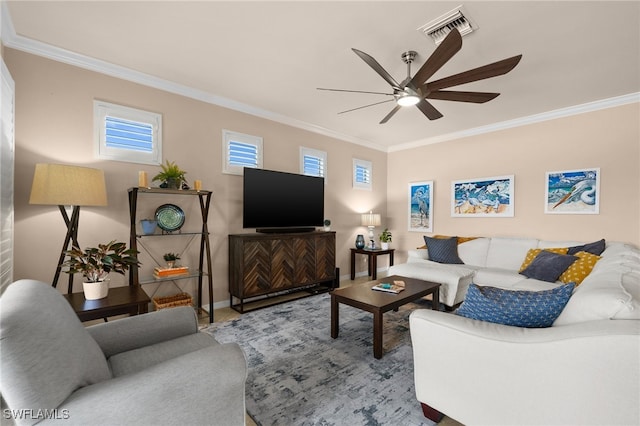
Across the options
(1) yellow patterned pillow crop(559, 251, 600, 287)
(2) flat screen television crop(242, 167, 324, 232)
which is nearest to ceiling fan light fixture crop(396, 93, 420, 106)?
(2) flat screen television crop(242, 167, 324, 232)

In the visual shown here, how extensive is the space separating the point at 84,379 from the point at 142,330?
0.64 metres

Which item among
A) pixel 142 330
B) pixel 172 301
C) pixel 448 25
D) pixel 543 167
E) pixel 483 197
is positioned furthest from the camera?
pixel 483 197

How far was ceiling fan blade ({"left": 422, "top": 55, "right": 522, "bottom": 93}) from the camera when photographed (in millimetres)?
2012

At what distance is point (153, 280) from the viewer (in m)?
3.02

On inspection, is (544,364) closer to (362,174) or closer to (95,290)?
(95,290)

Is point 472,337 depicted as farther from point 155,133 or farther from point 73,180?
point 155,133

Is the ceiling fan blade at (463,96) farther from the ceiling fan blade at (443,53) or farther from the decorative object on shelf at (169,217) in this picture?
the decorative object on shelf at (169,217)

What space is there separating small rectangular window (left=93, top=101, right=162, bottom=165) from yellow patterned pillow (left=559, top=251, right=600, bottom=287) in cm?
484

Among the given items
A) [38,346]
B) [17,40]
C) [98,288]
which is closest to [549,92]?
[38,346]

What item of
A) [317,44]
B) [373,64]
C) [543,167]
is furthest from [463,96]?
[543,167]

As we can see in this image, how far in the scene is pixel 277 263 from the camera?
3.86 m

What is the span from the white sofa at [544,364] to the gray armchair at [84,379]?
1.04 metres

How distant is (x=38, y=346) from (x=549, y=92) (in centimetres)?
500

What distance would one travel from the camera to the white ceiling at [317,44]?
2.14m
